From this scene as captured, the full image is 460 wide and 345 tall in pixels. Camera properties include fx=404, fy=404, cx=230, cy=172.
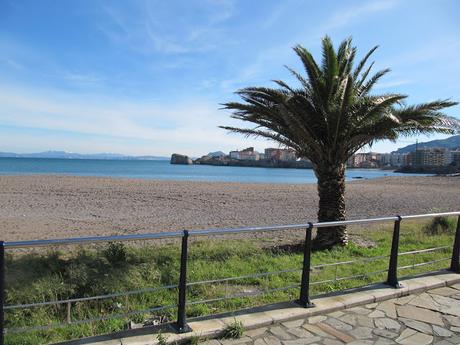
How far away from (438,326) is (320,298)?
1186 mm

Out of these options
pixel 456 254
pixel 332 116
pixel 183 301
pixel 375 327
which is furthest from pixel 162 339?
pixel 332 116

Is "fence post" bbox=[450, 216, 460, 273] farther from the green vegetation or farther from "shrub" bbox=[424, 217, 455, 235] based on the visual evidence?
"shrub" bbox=[424, 217, 455, 235]

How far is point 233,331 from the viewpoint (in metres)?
3.57

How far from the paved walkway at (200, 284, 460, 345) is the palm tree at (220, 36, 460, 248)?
4.65 meters

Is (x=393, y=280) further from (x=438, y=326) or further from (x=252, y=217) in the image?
(x=252, y=217)

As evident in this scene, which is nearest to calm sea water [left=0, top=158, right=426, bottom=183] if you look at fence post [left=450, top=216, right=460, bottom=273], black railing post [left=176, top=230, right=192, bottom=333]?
fence post [left=450, top=216, right=460, bottom=273]

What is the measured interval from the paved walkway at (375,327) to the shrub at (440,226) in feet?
23.6

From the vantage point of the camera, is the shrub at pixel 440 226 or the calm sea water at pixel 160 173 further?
the calm sea water at pixel 160 173

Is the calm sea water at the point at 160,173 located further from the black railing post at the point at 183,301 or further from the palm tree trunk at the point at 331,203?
the black railing post at the point at 183,301

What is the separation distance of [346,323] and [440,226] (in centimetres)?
872

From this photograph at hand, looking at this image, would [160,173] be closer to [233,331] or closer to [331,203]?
[331,203]

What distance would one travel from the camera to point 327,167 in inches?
368

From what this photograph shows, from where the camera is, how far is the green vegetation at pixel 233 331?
3.55 metres

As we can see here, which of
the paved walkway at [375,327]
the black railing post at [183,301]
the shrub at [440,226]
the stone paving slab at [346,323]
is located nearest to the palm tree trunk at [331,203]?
the shrub at [440,226]
